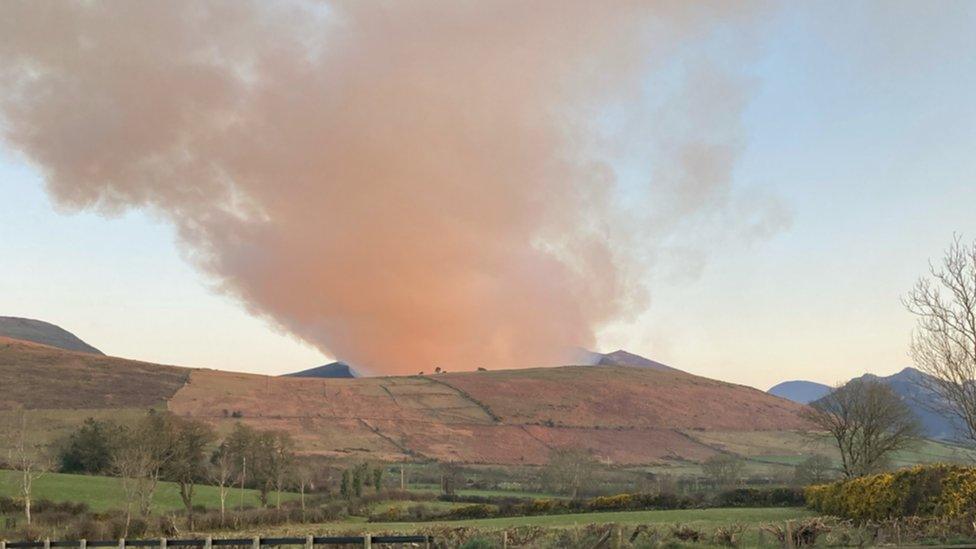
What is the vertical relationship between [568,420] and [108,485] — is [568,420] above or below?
above

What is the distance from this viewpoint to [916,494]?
38844 millimetres

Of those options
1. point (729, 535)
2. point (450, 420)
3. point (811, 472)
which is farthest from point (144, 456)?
point (450, 420)

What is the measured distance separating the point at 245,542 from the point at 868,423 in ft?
213

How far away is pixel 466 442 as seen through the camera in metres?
160

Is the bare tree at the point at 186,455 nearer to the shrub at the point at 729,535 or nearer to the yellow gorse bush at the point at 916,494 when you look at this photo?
the shrub at the point at 729,535

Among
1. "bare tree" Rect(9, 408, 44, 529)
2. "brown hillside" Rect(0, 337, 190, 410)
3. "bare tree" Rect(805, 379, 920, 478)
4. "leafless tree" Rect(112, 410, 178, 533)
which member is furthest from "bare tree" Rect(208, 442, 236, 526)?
"brown hillside" Rect(0, 337, 190, 410)

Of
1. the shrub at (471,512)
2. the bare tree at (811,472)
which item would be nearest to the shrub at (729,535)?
the shrub at (471,512)

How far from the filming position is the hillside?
5979 inches

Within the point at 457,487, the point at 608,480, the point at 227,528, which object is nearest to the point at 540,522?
the point at 227,528

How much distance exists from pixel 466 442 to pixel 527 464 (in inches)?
702

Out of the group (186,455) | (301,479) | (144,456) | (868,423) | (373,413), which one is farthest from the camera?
(373,413)

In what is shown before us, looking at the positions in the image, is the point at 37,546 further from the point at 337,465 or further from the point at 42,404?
the point at 42,404

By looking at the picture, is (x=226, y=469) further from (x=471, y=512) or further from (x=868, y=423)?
(x=868, y=423)

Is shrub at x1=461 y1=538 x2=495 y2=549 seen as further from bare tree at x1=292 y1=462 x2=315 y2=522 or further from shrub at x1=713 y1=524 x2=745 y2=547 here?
bare tree at x1=292 y1=462 x2=315 y2=522
